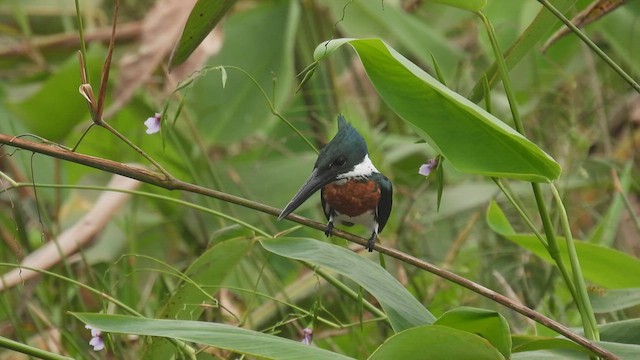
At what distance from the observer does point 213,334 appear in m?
1.03

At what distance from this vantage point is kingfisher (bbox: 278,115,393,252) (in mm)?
1425

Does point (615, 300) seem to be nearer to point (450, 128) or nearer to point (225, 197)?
point (450, 128)

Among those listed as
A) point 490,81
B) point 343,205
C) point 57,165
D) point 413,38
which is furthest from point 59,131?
point 490,81

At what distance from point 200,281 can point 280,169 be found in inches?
42.6

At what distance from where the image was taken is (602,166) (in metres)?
2.48

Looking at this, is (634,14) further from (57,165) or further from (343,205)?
(57,165)

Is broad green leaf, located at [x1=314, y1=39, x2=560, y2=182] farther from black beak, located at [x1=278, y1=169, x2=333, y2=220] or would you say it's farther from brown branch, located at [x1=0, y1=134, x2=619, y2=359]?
black beak, located at [x1=278, y1=169, x2=333, y2=220]

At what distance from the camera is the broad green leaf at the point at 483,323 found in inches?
42.9

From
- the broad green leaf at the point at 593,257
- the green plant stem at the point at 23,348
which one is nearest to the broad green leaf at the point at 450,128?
the broad green leaf at the point at 593,257

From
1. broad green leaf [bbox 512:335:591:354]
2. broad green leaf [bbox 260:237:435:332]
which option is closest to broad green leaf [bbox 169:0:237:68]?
broad green leaf [bbox 260:237:435:332]

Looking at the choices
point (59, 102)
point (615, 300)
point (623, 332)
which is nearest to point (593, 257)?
point (615, 300)

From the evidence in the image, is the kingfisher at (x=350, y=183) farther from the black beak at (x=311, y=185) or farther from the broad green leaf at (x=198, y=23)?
the broad green leaf at (x=198, y=23)

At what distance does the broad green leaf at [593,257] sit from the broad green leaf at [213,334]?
435 mm

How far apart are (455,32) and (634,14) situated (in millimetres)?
1591
